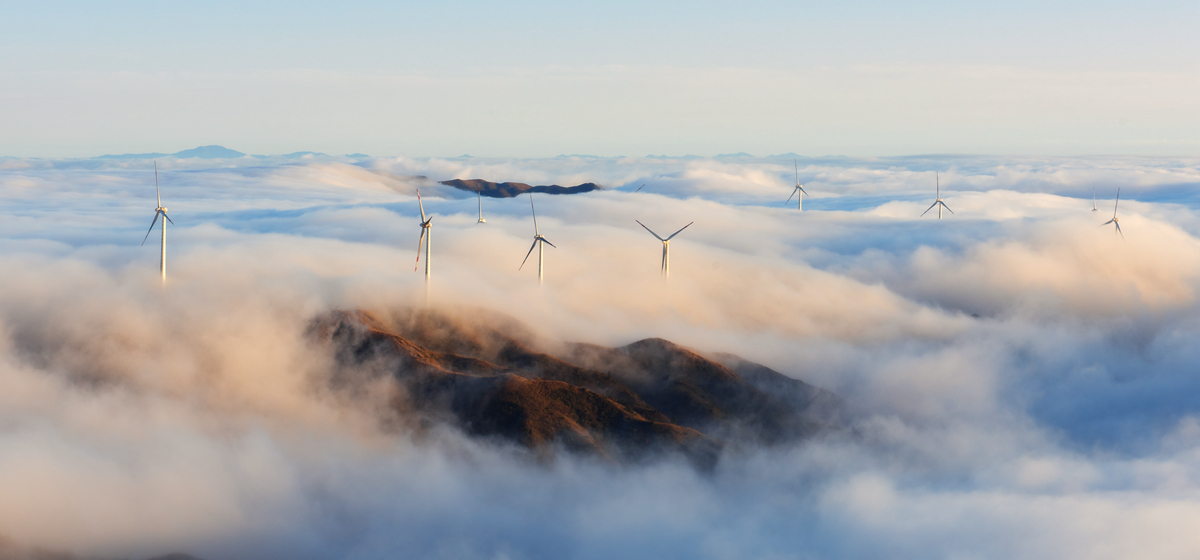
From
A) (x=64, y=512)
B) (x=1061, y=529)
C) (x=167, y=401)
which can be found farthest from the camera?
(x=167, y=401)

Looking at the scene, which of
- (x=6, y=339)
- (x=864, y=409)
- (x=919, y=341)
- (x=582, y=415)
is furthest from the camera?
(x=919, y=341)

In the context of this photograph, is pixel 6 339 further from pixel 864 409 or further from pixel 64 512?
pixel 864 409

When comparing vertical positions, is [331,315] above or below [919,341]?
above

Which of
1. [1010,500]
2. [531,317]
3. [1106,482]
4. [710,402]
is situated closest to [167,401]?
[531,317]

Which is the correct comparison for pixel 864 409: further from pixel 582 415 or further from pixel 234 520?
pixel 234 520

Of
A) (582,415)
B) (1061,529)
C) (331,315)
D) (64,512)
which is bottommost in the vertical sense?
(1061,529)

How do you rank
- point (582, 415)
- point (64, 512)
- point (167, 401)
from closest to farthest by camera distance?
point (64, 512) → point (582, 415) → point (167, 401)

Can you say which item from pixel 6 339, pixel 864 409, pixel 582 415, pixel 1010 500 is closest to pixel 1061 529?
pixel 1010 500

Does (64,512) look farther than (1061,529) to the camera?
No

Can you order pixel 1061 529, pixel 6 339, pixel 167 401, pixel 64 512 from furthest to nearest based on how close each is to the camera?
pixel 6 339, pixel 167 401, pixel 1061 529, pixel 64 512
